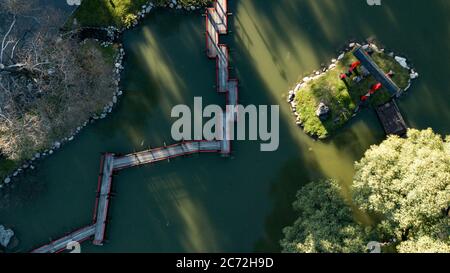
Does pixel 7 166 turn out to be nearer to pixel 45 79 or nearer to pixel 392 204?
pixel 45 79

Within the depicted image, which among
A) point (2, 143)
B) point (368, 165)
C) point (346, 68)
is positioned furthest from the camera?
point (346, 68)

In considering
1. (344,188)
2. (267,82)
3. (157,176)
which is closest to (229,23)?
(267,82)

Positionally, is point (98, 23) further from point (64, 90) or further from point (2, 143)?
point (2, 143)

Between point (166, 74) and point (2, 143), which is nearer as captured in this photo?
point (2, 143)

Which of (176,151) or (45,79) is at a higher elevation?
(45,79)

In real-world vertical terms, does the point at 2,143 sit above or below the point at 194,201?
above

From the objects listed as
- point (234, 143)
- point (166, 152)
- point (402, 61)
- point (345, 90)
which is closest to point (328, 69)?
point (345, 90)
